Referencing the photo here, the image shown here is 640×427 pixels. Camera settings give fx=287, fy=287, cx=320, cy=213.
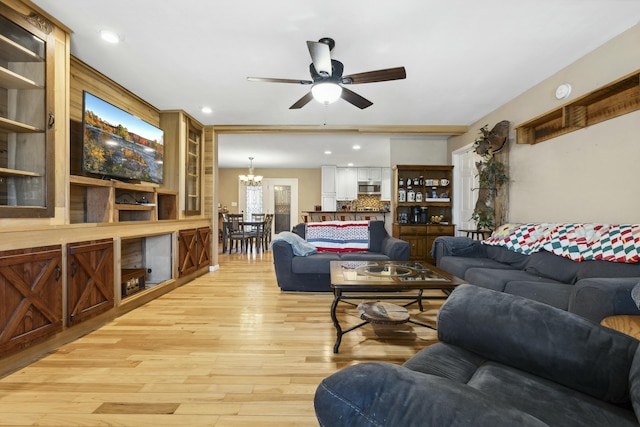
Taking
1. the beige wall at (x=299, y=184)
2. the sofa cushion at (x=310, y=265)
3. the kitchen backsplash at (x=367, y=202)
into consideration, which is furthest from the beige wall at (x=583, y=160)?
the beige wall at (x=299, y=184)

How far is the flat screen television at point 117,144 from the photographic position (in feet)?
8.86

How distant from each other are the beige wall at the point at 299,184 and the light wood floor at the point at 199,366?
6.71 metres

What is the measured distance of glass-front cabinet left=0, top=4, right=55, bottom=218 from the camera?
199cm

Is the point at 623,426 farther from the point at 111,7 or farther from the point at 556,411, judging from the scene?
the point at 111,7

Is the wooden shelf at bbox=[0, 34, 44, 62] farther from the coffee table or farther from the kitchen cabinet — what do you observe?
the kitchen cabinet

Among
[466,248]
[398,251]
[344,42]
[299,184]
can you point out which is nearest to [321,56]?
[344,42]

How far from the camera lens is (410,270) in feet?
8.56

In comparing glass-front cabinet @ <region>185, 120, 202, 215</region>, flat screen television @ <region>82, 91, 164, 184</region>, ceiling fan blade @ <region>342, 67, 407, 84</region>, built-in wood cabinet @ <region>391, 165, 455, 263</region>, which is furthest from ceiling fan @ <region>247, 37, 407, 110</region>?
built-in wood cabinet @ <region>391, 165, 455, 263</region>

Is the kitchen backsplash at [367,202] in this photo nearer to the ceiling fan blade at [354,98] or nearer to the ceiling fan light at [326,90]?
the ceiling fan blade at [354,98]

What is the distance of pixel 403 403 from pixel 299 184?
367 inches

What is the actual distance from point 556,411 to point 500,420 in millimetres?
488

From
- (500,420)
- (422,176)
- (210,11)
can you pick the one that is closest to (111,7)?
(210,11)

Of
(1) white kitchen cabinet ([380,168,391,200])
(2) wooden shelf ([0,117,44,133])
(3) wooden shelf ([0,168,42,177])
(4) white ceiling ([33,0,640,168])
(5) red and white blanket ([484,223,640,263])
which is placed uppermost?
(4) white ceiling ([33,0,640,168])

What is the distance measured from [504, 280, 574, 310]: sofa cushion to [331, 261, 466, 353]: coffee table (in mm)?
433
